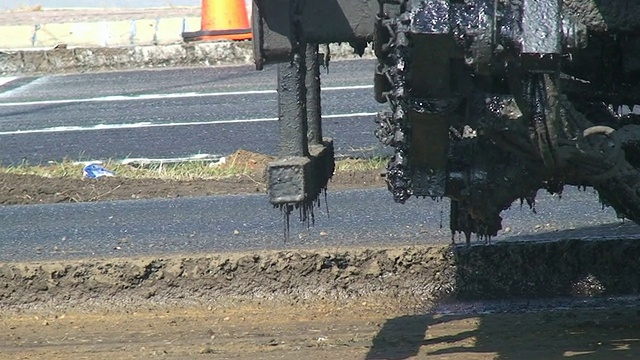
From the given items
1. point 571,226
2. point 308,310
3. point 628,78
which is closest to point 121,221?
point 308,310

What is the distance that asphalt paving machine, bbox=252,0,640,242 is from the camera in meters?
2.97

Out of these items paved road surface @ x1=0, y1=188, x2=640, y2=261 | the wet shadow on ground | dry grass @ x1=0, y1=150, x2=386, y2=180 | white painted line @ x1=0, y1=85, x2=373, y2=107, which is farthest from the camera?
white painted line @ x1=0, y1=85, x2=373, y2=107

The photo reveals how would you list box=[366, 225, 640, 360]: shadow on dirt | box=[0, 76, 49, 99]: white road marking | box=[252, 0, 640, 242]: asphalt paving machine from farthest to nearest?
1. box=[0, 76, 49, 99]: white road marking
2. box=[366, 225, 640, 360]: shadow on dirt
3. box=[252, 0, 640, 242]: asphalt paving machine

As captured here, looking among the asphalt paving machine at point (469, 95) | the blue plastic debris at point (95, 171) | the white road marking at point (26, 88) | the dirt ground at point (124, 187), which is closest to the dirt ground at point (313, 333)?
the asphalt paving machine at point (469, 95)

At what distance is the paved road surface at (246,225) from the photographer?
561cm

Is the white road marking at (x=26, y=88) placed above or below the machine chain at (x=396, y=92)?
below

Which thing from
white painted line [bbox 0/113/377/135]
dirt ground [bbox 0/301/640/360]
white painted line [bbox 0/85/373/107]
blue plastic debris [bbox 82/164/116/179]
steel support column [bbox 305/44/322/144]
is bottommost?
dirt ground [bbox 0/301/640/360]

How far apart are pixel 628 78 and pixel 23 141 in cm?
689

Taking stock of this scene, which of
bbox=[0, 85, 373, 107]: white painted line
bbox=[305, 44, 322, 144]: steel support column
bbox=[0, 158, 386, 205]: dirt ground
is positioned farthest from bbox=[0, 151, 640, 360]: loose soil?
bbox=[0, 85, 373, 107]: white painted line

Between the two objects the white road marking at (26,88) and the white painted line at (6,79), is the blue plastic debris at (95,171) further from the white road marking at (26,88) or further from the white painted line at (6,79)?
the white painted line at (6,79)

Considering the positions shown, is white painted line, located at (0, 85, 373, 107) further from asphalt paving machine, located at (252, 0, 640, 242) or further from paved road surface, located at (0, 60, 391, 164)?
asphalt paving machine, located at (252, 0, 640, 242)

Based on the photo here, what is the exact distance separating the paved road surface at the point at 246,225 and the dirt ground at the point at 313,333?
0.50m

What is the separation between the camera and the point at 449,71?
10.3 feet

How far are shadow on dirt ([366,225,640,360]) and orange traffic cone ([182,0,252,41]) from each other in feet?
28.1
